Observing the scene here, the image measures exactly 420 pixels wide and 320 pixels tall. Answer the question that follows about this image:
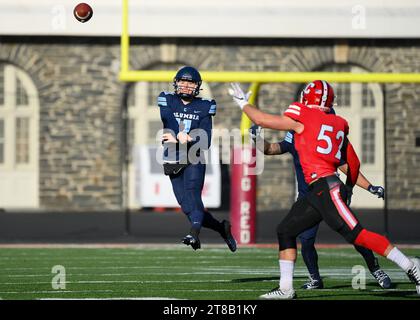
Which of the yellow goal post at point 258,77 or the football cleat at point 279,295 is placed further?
the yellow goal post at point 258,77

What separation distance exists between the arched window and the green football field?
10.5m

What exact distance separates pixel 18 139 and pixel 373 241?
18.4 metres

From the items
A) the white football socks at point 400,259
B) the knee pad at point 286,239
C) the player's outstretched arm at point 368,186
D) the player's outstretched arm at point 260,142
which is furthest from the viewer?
the player's outstretched arm at point 368,186

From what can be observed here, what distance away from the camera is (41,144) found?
27.3m

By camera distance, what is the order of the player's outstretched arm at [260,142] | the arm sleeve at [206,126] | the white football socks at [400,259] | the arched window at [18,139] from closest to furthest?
1. the white football socks at [400,259]
2. the player's outstretched arm at [260,142]
3. the arm sleeve at [206,126]
4. the arched window at [18,139]

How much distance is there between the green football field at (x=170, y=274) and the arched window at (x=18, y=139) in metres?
10.5

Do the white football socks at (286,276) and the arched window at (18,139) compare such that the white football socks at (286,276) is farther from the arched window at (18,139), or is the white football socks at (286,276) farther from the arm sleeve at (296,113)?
the arched window at (18,139)

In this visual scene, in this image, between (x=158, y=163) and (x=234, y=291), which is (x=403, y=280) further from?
(x=158, y=163)

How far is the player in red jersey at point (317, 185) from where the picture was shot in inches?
408

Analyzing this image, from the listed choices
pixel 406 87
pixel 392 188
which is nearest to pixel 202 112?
pixel 392 188

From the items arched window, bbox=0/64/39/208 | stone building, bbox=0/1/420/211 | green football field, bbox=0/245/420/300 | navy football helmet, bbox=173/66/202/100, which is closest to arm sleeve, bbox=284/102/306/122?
green football field, bbox=0/245/420/300

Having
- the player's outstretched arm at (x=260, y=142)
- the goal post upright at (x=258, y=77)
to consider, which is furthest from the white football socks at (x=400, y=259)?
the goal post upright at (x=258, y=77)

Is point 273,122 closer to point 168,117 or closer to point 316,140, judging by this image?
point 316,140

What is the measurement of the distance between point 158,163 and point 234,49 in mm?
3498
